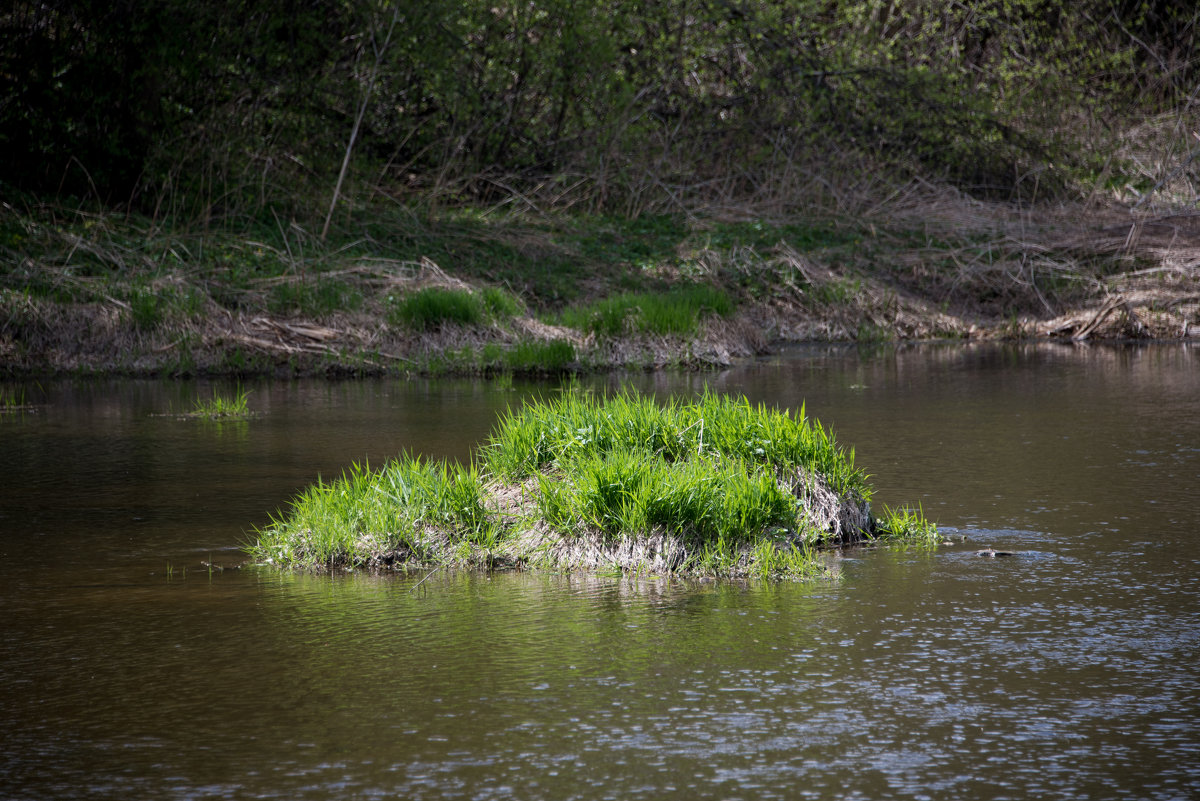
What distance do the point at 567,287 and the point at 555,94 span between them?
6.02 meters

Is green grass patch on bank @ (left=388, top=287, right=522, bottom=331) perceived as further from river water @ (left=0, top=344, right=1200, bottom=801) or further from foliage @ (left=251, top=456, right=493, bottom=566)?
foliage @ (left=251, top=456, right=493, bottom=566)

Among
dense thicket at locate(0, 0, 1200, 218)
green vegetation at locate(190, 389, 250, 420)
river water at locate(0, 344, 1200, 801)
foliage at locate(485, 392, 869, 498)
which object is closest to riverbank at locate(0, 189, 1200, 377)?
dense thicket at locate(0, 0, 1200, 218)

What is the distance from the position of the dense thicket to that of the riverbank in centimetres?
127

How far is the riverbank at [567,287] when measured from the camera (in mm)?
16531

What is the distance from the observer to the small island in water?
6.52 meters

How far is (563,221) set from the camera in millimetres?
22719

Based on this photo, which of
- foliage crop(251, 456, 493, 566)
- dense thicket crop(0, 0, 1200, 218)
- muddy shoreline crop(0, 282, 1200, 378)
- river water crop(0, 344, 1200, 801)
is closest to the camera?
river water crop(0, 344, 1200, 801)

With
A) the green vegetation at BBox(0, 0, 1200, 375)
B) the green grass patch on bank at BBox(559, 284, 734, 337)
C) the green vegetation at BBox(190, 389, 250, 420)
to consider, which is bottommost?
the green vegetation at BBox(190, 389, 250, 420)

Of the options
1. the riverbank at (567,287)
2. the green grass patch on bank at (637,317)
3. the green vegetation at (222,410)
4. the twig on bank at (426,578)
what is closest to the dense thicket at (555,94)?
the riverbank at (567,287)

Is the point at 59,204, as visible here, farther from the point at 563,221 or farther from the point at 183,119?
the point at 563,221

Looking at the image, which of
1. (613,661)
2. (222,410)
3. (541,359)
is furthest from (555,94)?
(613,661)

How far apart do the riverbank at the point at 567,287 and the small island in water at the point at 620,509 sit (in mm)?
8447

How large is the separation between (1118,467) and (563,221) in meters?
14.7

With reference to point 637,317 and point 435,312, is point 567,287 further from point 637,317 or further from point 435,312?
point 435,312
